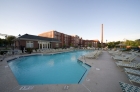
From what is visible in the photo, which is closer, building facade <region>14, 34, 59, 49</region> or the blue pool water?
the blue pool water

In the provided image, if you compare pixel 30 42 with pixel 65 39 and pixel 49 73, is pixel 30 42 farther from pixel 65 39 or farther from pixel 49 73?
pixel 65 39

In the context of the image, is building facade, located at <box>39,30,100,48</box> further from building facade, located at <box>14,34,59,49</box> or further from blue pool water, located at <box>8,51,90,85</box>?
blue pool water, located at <box>8,51,90,85</box>

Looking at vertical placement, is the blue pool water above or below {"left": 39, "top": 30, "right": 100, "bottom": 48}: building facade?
below

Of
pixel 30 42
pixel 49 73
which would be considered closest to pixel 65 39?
pixel 30 42

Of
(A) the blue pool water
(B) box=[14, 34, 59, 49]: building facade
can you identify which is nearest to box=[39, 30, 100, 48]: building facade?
(B) box=[14, 34, 59, 49]: building facade

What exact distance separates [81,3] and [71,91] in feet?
53.5

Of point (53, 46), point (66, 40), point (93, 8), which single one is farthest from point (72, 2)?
point (66, 40)

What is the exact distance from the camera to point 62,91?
268 centimetres

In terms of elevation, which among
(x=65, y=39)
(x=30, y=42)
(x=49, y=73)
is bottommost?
(x=49, y=73)

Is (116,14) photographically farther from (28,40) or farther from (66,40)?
(66,40)

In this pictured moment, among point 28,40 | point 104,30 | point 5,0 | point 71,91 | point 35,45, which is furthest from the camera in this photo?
point 104,30

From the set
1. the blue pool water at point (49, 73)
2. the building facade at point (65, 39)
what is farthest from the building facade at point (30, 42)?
the blue pool water at point (49, 73)

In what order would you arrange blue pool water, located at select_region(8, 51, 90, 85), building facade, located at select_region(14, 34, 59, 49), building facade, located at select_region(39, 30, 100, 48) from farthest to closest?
building facade, located at select_region(39, 30, 100, 48) → building facade, located at select_region(14, 34, 59, 49) → blue pool water, located at select_region(8, 51, 90, 85)

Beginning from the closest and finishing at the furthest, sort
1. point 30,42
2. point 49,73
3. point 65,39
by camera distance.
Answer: point 49,73 → point 30,42 → point 65,39
